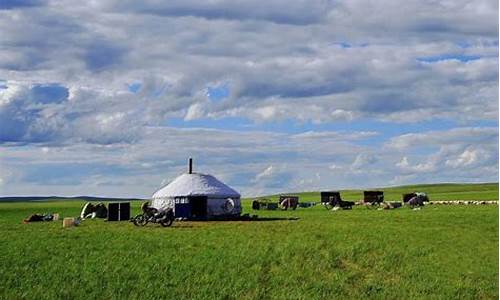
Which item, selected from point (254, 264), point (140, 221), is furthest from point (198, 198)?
point (254, 264)

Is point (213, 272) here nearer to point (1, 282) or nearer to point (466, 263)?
point (1, 282)

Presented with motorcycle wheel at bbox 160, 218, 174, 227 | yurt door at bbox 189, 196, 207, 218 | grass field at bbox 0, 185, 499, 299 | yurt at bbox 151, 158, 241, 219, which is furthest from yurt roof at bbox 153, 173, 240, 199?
grass field at bbox 0, 185, 499, 299

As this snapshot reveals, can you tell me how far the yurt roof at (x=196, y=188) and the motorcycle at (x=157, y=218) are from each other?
24.6ft

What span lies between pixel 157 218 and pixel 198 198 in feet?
27.1

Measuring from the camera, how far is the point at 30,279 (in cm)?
2241

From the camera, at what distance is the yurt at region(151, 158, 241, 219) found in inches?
2054

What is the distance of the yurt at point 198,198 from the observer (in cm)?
5218

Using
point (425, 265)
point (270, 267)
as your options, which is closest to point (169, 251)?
point (270, 267)

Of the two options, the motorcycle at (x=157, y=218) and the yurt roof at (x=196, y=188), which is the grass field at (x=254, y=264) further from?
the yurt roof at (x=196, y=188)

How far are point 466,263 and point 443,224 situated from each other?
16.6 m

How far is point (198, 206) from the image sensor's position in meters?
52.7

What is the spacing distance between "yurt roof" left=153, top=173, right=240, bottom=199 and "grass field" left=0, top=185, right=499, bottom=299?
601 inches

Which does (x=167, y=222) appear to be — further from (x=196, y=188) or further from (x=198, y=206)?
(x=196, y=188)

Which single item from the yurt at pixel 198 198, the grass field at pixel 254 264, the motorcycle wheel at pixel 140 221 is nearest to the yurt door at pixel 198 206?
the yurt at pixel 198 198
